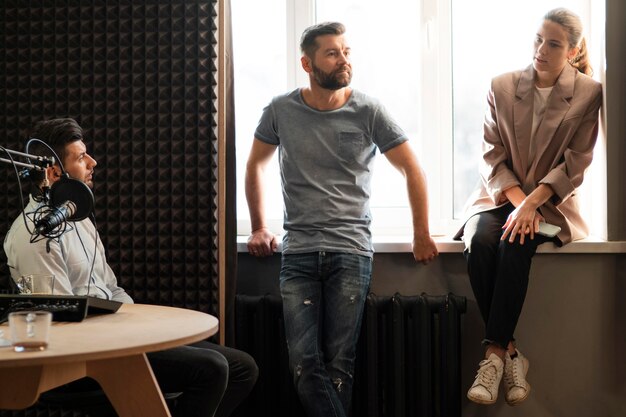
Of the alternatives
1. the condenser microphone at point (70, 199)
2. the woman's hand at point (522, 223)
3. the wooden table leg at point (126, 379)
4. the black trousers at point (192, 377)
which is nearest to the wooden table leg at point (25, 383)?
the wooden table leg at point (126, 379)

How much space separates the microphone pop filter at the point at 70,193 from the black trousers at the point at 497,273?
159 centimetres

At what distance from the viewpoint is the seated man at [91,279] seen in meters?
2.19

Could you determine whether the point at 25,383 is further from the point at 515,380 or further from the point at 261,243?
the point at 515,380

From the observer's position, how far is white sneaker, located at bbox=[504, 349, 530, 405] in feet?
9.30

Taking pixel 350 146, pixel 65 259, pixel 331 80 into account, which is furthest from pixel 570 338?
pixel 65 259

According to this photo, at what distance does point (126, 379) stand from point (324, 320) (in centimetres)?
111

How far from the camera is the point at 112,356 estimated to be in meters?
1.61

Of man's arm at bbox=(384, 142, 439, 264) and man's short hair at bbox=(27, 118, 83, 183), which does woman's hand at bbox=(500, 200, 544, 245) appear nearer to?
man's arm at bbox=(384, 142, 439, 264)

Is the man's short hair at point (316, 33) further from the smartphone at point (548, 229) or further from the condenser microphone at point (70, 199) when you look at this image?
the condenser microphone at point (70, 199)

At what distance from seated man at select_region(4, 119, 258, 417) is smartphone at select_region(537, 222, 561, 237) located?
3.97 ft

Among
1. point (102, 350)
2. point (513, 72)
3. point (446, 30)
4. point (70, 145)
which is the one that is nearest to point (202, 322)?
point (102, 350)

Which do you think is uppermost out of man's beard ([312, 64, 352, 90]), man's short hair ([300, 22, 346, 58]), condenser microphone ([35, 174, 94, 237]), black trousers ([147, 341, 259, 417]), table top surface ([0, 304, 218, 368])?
man's short hair ([300, 22, 346, 58])

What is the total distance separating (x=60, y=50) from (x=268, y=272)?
1.34 m

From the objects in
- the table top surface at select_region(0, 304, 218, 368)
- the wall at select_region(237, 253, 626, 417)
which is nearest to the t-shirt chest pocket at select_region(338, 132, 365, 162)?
the wall at select_region(237, 253, 626, 417)
